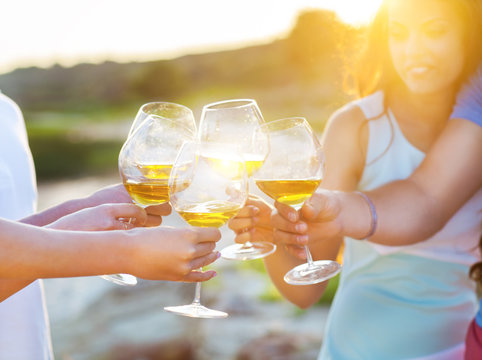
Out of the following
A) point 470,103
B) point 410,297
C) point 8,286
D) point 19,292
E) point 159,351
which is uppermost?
point 470,103

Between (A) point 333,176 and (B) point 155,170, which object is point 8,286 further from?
(A) point 333,176

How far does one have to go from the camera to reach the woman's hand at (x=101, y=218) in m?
1.49

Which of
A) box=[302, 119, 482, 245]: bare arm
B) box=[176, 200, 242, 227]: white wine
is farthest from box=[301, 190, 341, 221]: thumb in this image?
box=[176, 200, 242, 227]: white wine

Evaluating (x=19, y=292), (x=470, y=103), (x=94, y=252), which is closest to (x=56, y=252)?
(x=94, y=252)

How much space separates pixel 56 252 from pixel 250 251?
34.5 inches

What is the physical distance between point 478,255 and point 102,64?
80.8ft

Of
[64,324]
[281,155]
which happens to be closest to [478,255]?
[281,155]

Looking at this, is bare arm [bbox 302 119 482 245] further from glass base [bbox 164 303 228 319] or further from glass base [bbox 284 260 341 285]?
glass base [bbox 164 303 228 319]

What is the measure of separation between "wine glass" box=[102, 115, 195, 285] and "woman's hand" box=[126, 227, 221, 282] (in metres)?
0.35

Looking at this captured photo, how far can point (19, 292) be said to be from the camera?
1.92 meters

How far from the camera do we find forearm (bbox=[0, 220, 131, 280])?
4.17 ft

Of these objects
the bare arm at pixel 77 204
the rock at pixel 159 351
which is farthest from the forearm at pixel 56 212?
the rock at pixel 159 351

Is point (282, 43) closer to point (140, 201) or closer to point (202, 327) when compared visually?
point (202, 327)

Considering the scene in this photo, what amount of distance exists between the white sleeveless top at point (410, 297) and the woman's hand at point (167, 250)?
4.04 feet
